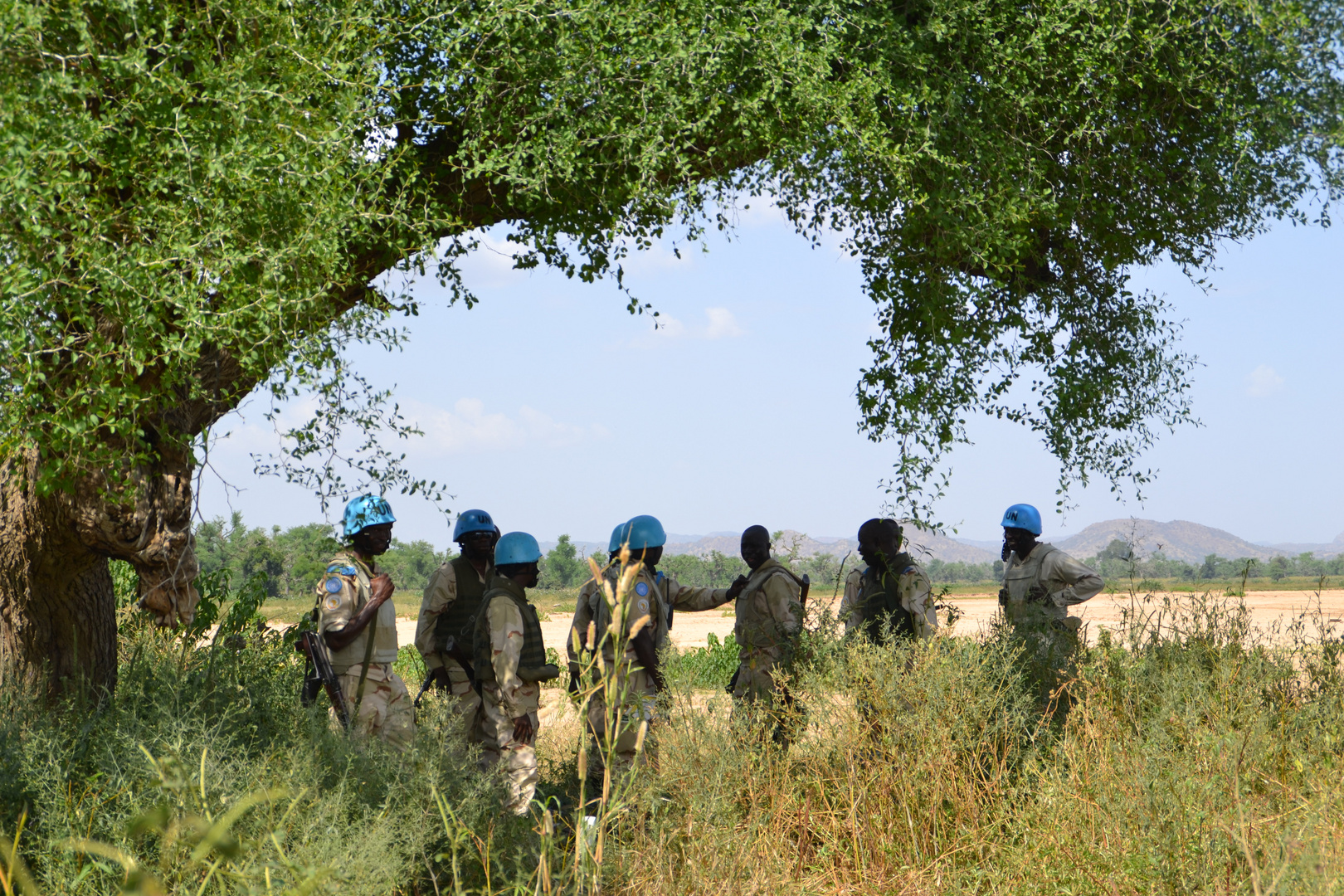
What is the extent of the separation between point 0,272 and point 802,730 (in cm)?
431

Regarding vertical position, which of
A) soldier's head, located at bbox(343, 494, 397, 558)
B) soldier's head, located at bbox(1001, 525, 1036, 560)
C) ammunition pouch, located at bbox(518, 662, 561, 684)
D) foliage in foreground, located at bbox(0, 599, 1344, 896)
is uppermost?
soldier's head, located at bbox(343, 494, 397, 558)

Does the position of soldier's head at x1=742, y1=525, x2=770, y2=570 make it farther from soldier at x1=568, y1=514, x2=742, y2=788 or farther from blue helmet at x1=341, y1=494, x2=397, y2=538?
blue helmet at x1=341, y1=494, x2=397, y2=538

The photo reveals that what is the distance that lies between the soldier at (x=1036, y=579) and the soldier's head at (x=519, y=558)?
3.29m

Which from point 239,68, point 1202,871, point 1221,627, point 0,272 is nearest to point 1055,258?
point 1221,627

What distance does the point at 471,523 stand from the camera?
7.13 metres

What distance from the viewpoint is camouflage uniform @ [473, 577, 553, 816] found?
6238 millimetres

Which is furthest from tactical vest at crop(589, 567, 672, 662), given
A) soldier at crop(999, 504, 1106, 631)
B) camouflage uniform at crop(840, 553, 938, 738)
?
soldier at crop(999, 504, 1106, 631)

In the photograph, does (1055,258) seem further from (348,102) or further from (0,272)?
(0,272)

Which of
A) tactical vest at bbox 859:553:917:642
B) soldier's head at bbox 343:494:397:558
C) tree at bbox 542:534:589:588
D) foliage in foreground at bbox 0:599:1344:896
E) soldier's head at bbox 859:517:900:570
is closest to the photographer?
foliage in foreground at bbox 0:599:1344:896

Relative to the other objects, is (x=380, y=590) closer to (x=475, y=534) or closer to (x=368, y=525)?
(x=368, y=525)

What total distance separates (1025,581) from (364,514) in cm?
506

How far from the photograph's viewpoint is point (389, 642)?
644 centimetres

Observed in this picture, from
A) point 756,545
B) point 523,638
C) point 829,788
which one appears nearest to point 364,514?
point 523,638

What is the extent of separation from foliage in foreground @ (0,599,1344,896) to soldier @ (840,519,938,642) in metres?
0.69
